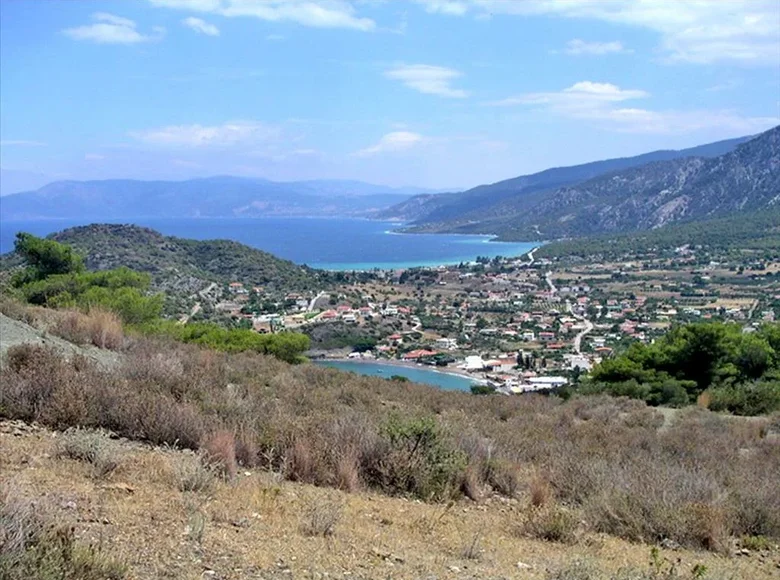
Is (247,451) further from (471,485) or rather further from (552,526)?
(552,526)

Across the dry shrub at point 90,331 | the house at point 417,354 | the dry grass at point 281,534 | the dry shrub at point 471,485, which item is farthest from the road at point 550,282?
the dry grass at point 281,534

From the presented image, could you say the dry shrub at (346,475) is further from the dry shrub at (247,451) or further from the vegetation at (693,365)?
the vegetation at (693,365)

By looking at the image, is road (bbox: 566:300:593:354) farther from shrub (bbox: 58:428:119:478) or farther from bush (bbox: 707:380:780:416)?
shrub (bbox: 58:428:119:478)

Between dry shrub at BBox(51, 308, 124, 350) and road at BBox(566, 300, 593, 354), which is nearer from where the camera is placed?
dry shrub at BBox(51, 308, 124, 350)

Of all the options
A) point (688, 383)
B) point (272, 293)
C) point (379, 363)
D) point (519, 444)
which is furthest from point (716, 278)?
point (519, 444)

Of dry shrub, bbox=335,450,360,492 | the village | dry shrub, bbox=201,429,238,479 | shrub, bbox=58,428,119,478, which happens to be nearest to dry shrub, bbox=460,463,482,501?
dry shrub, bbox=335,450,360,492

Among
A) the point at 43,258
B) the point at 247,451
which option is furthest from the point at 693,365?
the point at 43,258
